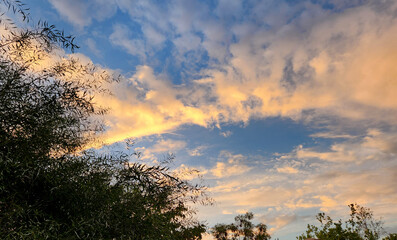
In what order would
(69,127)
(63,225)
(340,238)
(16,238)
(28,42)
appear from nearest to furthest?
(16,238) → (63,225) → (28,42) → (69,127) → (340,238)

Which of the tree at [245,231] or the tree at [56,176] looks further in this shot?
the tree at [245,231]

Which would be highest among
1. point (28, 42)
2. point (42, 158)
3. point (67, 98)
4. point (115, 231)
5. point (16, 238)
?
point (28, 42)

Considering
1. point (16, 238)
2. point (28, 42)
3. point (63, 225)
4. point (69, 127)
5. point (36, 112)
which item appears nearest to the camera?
point (16, 238)

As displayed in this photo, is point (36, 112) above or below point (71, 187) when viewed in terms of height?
above

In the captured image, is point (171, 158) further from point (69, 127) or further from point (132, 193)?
point (69, 127)

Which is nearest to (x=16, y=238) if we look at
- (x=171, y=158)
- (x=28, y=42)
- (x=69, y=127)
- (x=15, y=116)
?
(x=15, y=116)

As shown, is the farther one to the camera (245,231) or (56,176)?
(245,231)

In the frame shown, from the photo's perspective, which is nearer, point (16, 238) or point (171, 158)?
point (16, 238)

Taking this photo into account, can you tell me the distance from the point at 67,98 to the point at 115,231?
104 inches

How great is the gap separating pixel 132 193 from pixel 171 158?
6.46ft

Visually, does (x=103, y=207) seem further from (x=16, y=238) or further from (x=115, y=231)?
(x=16, y=238)

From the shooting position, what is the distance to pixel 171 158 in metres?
7.72

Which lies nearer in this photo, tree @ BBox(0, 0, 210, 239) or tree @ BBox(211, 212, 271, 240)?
tree @ BBox(0, 0, 210, 239)

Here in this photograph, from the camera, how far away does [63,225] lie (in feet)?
16.0
